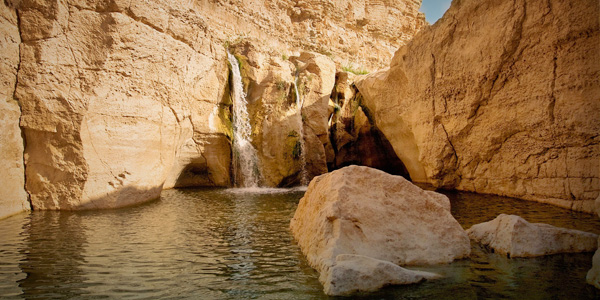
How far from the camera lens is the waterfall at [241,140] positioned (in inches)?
561

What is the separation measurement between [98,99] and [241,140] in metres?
6.87

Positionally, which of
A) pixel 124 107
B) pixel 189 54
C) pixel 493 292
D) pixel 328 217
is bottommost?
pixel 493 292

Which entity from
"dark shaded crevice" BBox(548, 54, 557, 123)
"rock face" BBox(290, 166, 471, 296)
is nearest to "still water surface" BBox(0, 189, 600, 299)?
"rock face" BBox(290, 166, 471, 296)

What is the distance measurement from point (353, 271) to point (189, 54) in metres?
9.27

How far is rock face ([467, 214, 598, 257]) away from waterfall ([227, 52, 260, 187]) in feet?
34.8

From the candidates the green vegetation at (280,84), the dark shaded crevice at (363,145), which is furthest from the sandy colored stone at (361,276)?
the dark shaded crevice at (363,145)

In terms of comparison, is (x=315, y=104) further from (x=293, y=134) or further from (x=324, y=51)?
(x=324, y=51)

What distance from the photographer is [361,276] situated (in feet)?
11.4

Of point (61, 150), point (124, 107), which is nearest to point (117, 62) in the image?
point (124, 107)

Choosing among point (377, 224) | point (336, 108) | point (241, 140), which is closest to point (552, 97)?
point (377, 224)

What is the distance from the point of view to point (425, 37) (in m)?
12.3

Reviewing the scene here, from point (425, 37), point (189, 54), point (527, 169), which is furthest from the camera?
point (425, 37)

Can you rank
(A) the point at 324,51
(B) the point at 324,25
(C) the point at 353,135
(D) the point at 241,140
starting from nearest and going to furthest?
(D) the point at 241,140, (C) the point at 353,135, (A) the point at 324,51, (B) the point at 324,25

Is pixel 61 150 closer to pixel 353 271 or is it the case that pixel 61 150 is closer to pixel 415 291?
pixel 353 271
